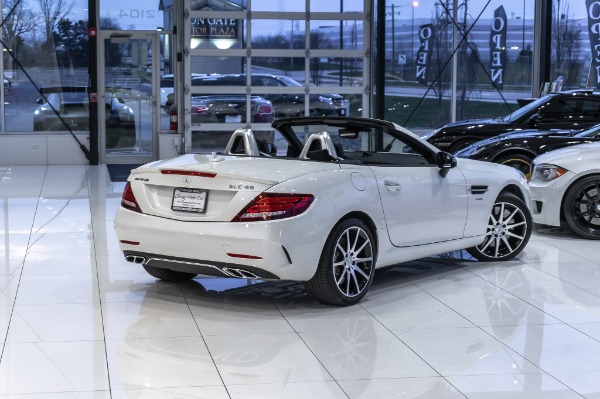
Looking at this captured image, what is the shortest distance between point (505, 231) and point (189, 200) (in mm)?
3418

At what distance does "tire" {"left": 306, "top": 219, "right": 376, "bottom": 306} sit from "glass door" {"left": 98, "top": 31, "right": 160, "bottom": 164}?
13.6 metres

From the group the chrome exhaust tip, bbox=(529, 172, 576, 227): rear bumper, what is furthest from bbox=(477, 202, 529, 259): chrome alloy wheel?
the chrome exhaust tip

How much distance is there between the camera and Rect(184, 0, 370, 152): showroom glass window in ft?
70.3

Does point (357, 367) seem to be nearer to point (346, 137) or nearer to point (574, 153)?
point (346, 137)

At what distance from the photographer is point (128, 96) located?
2127cm

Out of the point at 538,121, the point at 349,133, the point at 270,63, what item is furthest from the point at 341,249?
the point at 270,63

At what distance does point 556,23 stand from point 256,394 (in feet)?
76.8

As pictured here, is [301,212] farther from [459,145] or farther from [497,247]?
[459,145]

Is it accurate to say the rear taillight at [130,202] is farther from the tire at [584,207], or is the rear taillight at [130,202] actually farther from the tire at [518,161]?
the tire at [518,161]

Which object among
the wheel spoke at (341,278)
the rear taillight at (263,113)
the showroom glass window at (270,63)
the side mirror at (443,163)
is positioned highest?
the showroom glass window at (270,63)

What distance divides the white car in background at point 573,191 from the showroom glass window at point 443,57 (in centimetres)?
1286

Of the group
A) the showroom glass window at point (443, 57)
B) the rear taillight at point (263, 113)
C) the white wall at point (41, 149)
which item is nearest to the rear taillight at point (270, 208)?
the white wall at point (41, 149)

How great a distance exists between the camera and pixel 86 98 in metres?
20.9

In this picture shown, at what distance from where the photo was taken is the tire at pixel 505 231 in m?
9.68
